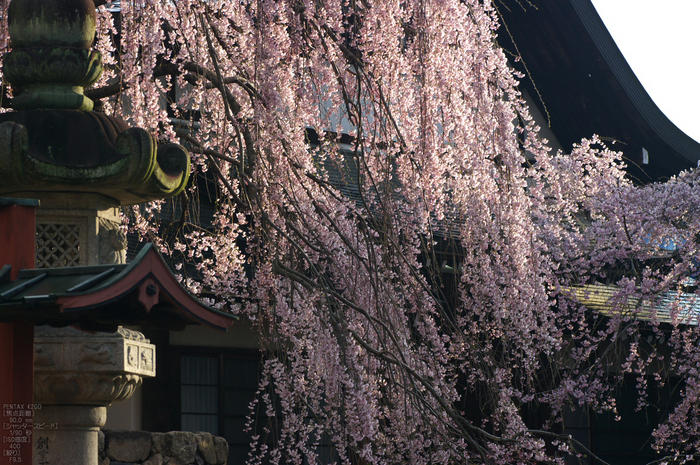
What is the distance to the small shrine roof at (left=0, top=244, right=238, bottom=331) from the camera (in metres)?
2.66

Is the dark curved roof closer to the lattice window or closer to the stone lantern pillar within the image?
the stone lantern pillar

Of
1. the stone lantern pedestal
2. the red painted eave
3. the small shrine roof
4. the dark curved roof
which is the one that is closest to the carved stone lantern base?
the stone lantern pedestal

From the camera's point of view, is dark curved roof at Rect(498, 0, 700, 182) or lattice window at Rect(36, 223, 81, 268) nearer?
lattice window at Rect(36, 223, 81, 268)

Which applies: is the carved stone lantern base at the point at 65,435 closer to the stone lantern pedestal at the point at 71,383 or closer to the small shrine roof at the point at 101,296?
the stone lantern pedestal at the point at 71,383

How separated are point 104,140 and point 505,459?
4708 millimetres

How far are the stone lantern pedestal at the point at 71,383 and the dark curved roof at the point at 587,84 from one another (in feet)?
31.5

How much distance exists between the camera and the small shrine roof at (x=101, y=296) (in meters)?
2.66

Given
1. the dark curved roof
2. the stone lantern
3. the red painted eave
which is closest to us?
the red painted eave

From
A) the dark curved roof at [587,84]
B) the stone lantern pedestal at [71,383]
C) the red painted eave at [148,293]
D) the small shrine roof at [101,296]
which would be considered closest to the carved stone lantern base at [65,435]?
the stone lantern pedestal at [71,383]

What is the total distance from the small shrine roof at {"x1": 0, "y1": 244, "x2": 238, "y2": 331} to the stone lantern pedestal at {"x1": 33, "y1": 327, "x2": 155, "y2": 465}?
0.28 meters

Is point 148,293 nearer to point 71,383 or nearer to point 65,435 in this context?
point 71,383

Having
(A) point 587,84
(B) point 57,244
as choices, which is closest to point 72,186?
(B) point 57,244

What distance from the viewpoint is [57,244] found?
3.32m

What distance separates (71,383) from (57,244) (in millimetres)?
545
